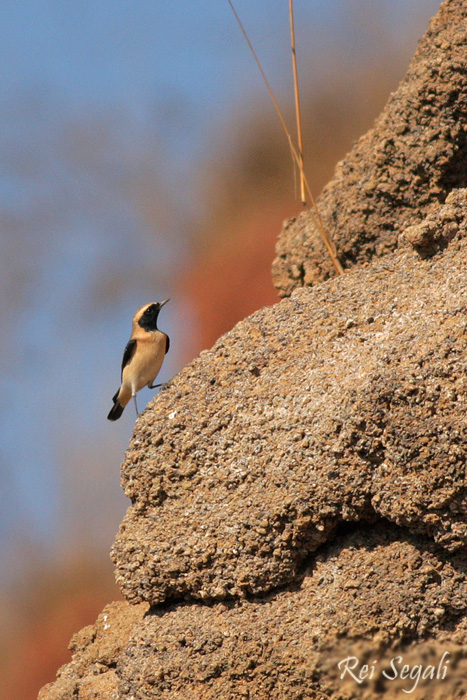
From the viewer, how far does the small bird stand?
24.7 ft

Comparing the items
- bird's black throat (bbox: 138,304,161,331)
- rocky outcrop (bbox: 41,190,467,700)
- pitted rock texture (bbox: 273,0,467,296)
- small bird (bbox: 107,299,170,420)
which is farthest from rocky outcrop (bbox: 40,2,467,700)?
bird's black throat (bbox: 138,304,161,331)

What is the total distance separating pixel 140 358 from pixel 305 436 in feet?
12.9

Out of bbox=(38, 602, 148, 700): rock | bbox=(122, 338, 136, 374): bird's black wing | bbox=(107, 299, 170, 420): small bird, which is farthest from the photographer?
bbox=(122, 338, 136, 374): bird's black wing

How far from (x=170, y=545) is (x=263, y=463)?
62 centimetres

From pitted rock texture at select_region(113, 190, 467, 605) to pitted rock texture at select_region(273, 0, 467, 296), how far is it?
79 cm

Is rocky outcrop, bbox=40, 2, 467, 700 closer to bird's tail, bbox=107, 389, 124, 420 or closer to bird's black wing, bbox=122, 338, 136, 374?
bird's black wing, bbox=122, 338, 136, 374

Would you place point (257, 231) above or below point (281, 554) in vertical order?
above

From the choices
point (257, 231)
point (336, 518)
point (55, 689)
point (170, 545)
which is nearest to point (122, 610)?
point (55, 689)

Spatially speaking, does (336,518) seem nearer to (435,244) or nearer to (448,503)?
(448,503)

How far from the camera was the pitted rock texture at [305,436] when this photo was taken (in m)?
3.49

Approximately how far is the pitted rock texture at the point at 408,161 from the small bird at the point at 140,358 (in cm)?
238

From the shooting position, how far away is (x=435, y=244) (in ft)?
13.6

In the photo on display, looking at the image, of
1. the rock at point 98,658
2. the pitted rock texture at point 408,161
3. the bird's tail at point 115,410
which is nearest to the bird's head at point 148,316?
the bird's tail at point 115,410

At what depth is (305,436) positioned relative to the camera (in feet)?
12.4
